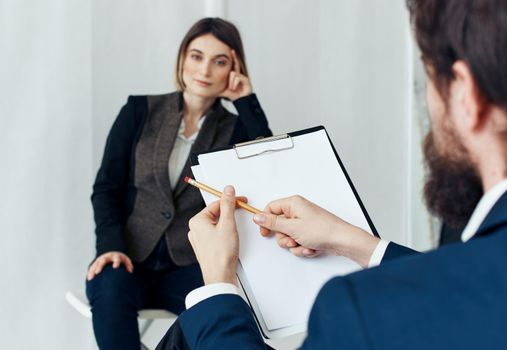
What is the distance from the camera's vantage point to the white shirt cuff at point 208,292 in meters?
0.85

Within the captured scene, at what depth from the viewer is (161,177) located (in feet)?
6.34

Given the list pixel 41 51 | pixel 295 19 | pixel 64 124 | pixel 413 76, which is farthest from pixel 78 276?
pixel 413 76

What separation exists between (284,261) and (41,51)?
128 cm

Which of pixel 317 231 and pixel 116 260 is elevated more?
pixel 317 231

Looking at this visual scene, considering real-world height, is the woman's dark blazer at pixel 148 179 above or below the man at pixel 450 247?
below

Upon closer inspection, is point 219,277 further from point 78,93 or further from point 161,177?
point 78,93

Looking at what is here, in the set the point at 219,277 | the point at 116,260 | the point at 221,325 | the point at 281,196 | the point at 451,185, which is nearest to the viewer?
the point at 451,185

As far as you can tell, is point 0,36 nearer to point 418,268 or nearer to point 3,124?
point 3,124

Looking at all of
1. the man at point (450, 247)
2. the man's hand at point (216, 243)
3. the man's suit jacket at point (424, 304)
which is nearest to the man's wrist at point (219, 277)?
the man's hand at point (216, 243)

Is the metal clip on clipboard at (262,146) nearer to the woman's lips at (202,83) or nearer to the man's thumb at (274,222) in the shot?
the man's thumb at (274,222)

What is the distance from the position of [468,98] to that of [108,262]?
4.59ft

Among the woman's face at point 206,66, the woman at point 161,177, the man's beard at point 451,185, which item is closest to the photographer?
the man's beard at point 451,185

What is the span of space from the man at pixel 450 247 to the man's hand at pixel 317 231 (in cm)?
31

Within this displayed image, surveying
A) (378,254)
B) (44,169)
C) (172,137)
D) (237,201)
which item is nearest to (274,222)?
(237,201)
